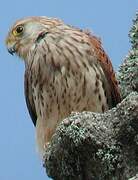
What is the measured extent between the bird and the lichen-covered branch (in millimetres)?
1063

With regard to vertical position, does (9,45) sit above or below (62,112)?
above

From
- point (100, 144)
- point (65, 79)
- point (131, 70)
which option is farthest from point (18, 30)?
point (100, 144)

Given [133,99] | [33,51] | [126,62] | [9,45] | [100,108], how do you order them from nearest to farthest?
[133,99] → [126,62] → [100,108] → [33,51] → [9,45]

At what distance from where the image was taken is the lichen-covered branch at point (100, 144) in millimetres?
2879

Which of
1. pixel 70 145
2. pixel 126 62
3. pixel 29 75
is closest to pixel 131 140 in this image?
pixel 70 145

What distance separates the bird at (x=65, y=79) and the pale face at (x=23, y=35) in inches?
6.9

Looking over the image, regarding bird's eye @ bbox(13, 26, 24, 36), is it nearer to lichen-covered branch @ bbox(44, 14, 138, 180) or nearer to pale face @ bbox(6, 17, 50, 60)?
pale face @ bbox(6, 17, 50, 60)

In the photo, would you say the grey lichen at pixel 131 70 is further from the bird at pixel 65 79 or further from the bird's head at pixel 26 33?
the bird's head at pixel 26 33

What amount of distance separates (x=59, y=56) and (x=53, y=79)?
19 centimetres

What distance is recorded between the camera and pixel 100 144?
2951 millimetres

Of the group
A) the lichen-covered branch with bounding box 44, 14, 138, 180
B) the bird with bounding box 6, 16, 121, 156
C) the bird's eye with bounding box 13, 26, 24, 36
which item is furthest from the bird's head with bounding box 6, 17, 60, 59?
the lichen-covered branch with bounding box 44, 14, 138, 180

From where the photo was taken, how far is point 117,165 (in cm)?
294

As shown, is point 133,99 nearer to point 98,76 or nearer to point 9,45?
point 98,76

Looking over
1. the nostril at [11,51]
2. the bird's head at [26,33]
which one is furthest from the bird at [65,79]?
the nostril at [11,51]
